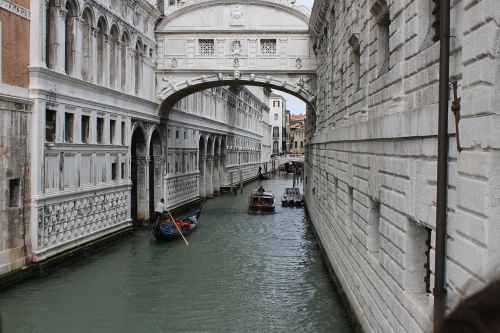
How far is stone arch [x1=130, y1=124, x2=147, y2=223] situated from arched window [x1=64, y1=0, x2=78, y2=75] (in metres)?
4.96

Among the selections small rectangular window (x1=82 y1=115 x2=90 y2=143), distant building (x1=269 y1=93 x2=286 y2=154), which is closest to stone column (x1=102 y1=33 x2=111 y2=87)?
small rectangular window (x1=82 y1=115 x2=90 y2=143)

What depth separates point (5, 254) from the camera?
350 inches

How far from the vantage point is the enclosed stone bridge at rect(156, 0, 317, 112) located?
1667 cm

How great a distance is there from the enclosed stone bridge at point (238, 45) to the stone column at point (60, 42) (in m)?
6.18

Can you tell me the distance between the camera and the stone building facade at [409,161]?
2984 millimetres

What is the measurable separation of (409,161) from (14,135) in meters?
7.04

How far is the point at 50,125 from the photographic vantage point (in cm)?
1048

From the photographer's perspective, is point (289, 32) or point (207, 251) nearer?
point (207, 251)

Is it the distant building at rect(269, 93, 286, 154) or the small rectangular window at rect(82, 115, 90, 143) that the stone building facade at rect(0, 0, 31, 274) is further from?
the distant building at rect(269, 93, 286, 154)

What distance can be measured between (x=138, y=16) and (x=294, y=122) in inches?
3026

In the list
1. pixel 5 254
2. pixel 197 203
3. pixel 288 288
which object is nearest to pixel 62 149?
pixel 5 254

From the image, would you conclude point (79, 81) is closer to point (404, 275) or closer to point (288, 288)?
point (288, 288)

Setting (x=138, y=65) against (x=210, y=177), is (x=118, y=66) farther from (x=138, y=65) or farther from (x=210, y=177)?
(x=210, y=177)

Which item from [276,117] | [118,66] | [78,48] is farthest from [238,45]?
[276,117]
